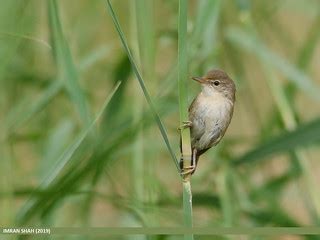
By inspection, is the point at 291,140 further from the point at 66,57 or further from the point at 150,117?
the point at 66,57

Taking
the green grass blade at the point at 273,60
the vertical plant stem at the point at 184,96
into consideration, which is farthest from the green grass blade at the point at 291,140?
the vertical plant stem at the point at 184,96

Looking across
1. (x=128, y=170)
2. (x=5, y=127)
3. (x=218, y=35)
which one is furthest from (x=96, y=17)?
(x=5, y=127)

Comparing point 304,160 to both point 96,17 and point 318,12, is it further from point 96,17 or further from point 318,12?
point 96,17

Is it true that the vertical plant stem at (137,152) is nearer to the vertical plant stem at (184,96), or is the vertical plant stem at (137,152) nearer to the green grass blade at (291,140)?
the green grass blade at (291,140)

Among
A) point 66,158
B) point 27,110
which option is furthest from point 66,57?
point 27,110

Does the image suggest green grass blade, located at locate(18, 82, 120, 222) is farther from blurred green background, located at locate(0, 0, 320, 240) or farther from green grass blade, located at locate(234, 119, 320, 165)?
green grass blade, located at locate(234, 119, 320, 165)

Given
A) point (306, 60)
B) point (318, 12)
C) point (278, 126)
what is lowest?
point (278, 126)
